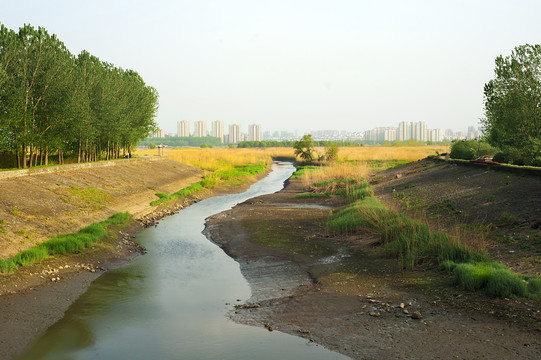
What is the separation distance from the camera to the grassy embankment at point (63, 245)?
14.8 m

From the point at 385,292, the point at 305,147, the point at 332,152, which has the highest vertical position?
the point at 305,147

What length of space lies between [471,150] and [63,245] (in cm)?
3976

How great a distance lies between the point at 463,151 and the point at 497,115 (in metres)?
7.43

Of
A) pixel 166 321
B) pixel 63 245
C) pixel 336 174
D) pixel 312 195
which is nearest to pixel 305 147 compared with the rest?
pixel 336 174

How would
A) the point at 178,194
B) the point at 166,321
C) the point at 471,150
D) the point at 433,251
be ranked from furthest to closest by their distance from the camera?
the point at 471,150, the point at 178,194, the point at 433,251, the point at 166,321

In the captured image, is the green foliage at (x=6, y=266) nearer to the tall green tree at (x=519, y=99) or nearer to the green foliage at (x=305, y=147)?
the tall green tree at (x=519, y=99)

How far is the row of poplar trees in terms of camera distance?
29641 mm

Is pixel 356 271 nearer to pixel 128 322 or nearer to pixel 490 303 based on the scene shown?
pixel 490 303

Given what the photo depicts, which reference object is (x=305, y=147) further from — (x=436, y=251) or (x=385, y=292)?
(x=385, y=292)

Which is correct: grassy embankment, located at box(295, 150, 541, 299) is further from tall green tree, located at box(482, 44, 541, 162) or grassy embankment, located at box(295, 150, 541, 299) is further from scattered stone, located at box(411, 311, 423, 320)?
tall green tree, located at box(482, 44, 541, 162)

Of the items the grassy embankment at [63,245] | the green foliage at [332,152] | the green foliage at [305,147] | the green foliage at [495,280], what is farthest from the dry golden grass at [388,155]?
the green foliage at [495,280]

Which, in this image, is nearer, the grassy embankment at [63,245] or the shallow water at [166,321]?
the shallow water at [166,321]

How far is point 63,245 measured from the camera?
684 inches

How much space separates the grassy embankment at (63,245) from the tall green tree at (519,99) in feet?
90.3
